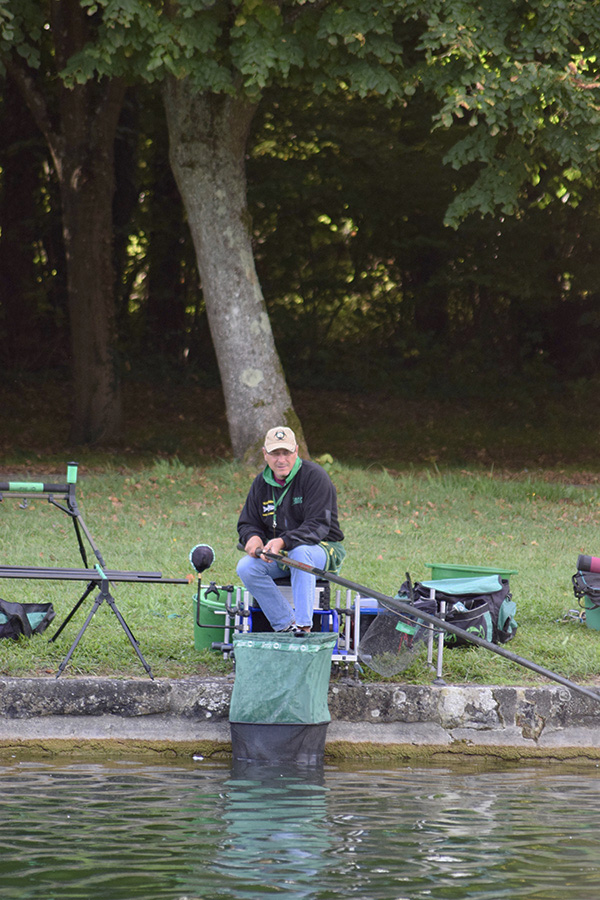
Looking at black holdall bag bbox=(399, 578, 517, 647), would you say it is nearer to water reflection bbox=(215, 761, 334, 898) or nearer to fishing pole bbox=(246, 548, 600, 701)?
fishing pole bbox=(246, 548, 600, 701)

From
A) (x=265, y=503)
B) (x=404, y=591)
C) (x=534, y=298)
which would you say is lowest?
(x=404, y=591)

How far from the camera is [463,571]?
24.6 ft

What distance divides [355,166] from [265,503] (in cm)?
1775

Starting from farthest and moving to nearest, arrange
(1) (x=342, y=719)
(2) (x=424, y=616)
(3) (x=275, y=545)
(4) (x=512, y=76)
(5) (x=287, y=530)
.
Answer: (4) (x=512, y=76) < (5) (x=287, y=530) < (3) (x=275, y=545) < (1) (x=342, y=719) < (2) (x=424, y=616)

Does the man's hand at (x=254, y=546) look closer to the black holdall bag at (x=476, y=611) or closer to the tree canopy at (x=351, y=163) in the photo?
the black holdall bag at (x=476, y=611)

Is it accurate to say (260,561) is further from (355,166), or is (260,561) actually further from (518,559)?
(355,166)

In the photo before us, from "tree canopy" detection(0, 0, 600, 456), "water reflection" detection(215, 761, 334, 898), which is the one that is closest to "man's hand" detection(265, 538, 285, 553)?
"water reflection" detection(215, 761, 334, 898)

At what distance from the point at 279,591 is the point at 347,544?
189 inches

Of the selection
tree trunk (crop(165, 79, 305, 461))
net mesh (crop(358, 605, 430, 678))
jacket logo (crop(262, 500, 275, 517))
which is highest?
tree trunk (crop(165, 79, 305, 461))

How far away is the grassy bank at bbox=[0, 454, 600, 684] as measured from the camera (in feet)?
22.5

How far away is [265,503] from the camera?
682 centimetres

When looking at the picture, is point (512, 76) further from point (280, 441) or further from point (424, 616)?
point (424, 616)

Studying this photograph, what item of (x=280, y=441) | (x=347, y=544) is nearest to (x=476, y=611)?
(x=280, y=441)

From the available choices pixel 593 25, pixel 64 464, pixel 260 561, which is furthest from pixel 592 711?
pixel 64 464
